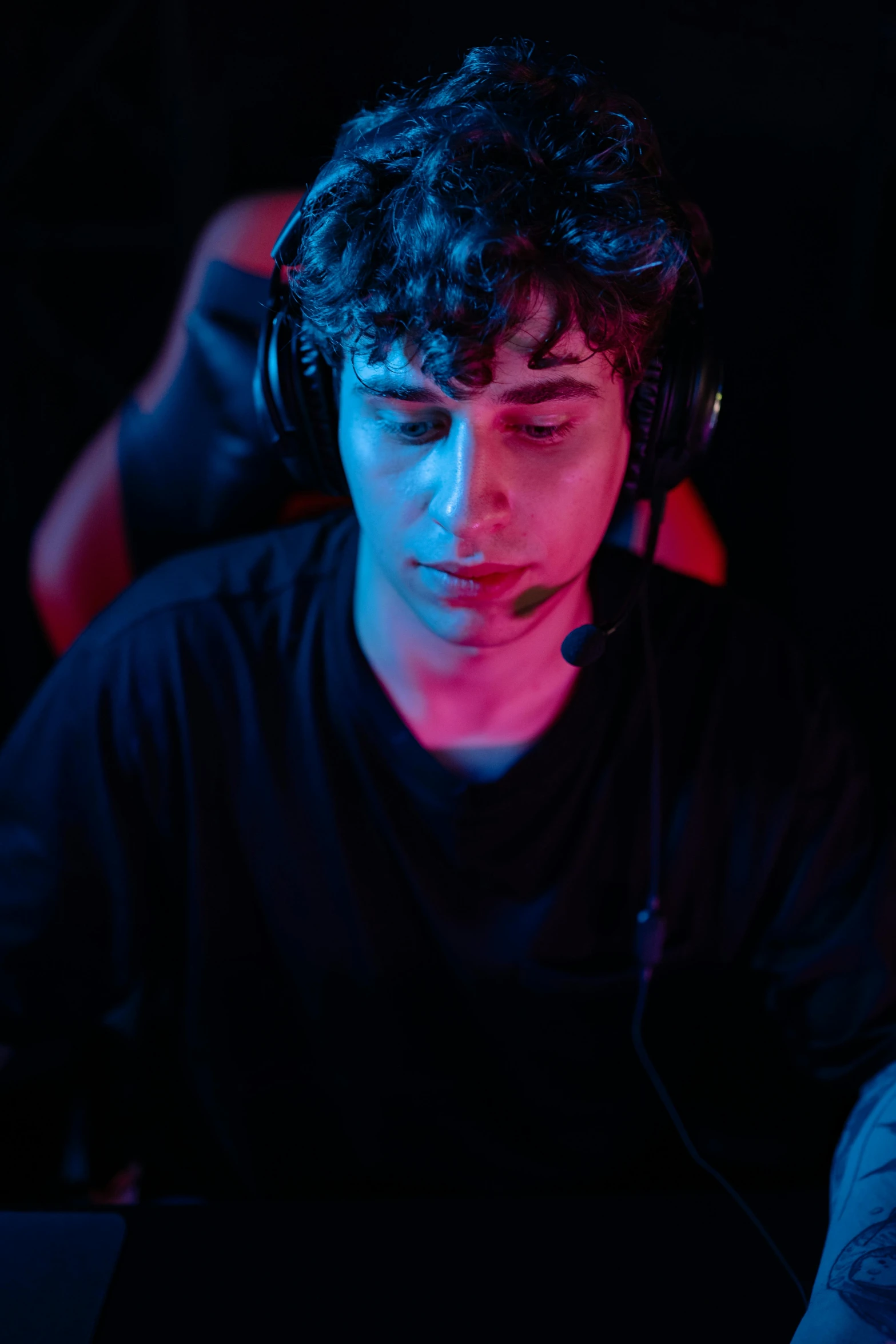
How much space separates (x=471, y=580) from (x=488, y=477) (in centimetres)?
9

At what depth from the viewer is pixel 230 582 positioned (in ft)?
3.31

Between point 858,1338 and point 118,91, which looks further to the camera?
point 118,91

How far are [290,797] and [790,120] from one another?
100cm

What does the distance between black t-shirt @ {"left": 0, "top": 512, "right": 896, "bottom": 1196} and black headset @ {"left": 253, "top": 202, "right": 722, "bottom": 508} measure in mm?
154

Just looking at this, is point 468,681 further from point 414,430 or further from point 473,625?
point 414,430

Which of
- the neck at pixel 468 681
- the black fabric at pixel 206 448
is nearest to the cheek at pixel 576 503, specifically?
the neck at pixel 468 681

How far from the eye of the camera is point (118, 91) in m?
2.75

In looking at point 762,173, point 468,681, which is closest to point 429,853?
point 468,681

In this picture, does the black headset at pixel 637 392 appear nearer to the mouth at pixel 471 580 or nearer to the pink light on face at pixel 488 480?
the pink light on face at pixel 488 480

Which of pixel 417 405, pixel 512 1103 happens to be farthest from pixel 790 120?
pixel 512 1103

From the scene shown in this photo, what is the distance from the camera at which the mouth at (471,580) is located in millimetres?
776

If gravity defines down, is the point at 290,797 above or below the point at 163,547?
below

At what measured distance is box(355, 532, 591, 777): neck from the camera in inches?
36.0

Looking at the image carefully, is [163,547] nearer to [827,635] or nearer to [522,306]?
[522,306]
